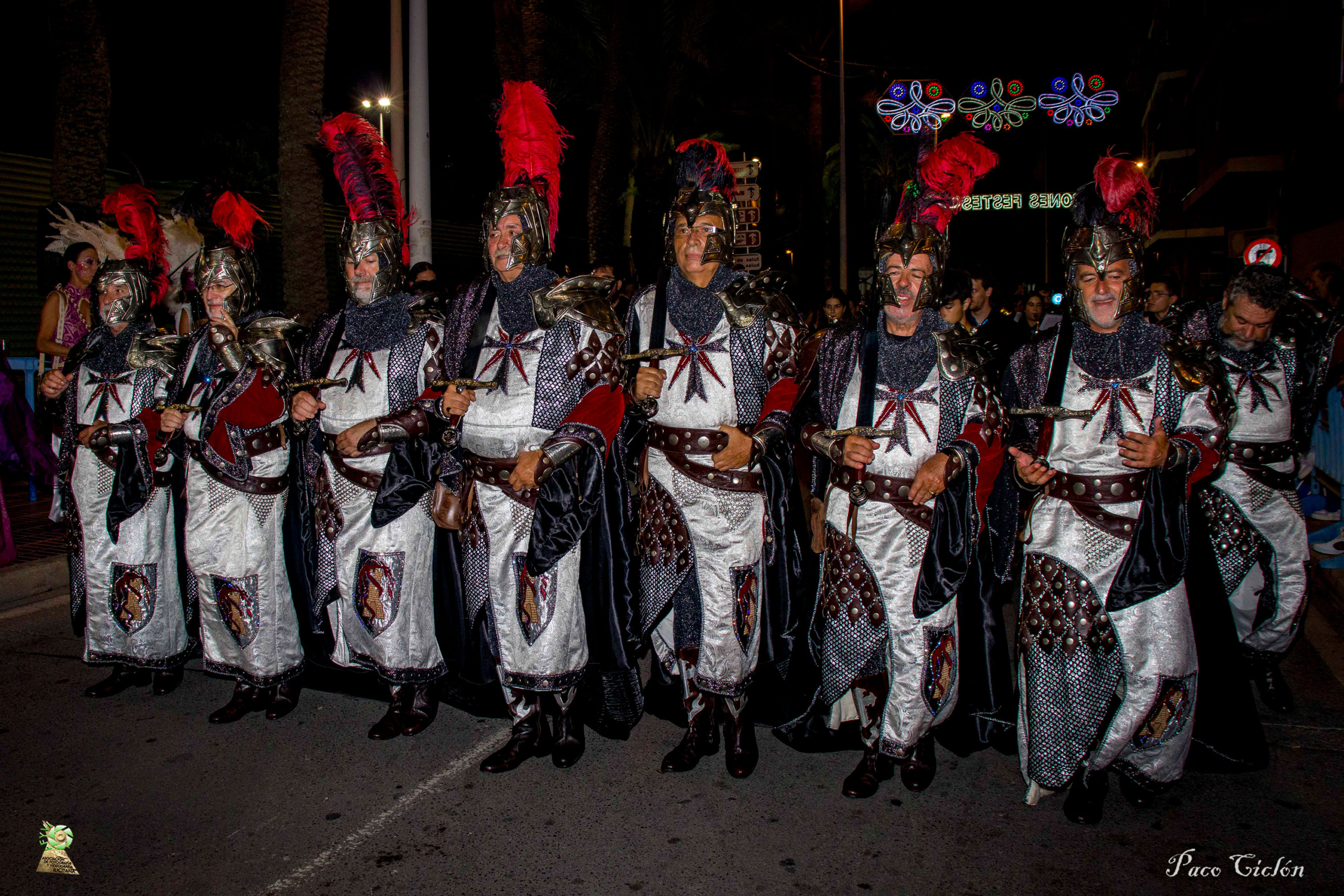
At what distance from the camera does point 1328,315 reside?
15.7 ft

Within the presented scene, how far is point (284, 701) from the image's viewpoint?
176 inches

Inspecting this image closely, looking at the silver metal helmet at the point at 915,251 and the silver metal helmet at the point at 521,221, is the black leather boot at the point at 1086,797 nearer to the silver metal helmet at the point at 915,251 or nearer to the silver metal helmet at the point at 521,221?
the silver metal helmet at the point at 915,251

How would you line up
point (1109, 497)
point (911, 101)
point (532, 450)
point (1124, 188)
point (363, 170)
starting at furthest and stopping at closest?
point (911, 101) < point (363, 170) < point (532, 450) < point (1124, 188) < point (1109, 497)

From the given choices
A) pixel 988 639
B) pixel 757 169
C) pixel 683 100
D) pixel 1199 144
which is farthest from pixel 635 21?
pixel 1199 144

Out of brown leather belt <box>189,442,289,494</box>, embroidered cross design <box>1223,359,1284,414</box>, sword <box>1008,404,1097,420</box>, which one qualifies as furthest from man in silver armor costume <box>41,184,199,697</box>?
embroidered cross design <box>1223,359,1284,414</box>

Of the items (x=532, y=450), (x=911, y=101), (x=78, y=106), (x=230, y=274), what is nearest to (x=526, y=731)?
(x=532, y=450)

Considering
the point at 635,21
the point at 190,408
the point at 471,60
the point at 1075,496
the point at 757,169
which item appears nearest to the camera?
the point at 1075,496

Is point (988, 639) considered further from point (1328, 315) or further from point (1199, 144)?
point (1199, 144)

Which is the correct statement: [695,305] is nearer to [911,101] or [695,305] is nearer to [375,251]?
[375,251]

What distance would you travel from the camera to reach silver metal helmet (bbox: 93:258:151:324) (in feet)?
15.3

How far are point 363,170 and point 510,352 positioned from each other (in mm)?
1230

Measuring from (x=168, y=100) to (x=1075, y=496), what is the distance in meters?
21.9

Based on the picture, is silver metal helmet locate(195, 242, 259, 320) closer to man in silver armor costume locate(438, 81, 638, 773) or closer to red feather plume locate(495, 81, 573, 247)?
man in silver armor costume locate(438, 81, 638, 773)

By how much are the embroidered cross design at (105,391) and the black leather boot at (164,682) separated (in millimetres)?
1280
